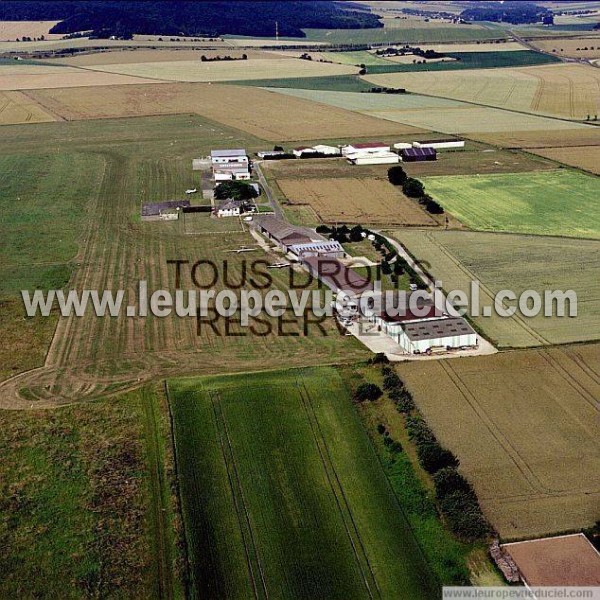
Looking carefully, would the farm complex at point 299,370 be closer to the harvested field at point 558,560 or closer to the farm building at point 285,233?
the harvested field at point 558,560

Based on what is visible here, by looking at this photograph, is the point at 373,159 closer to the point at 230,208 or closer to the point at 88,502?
the point at 230,208

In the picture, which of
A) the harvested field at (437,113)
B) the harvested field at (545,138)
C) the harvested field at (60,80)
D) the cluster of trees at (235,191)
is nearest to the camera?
the cluster of trees at (235,191)

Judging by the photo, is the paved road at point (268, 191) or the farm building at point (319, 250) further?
the paved road at point (268, 191)

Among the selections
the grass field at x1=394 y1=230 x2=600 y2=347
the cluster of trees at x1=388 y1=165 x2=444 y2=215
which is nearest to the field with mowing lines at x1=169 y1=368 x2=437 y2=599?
the grass field at x1=394 y1=230 x2=600 y2=347

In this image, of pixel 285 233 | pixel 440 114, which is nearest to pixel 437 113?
pixel 440 114

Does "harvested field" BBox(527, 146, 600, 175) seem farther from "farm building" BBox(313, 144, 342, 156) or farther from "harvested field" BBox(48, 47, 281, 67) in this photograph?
"harvested field" BBox(48, 47, 281, 67)

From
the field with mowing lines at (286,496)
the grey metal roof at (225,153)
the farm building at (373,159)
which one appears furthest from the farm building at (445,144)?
the field with mowing lines at (286,496)
